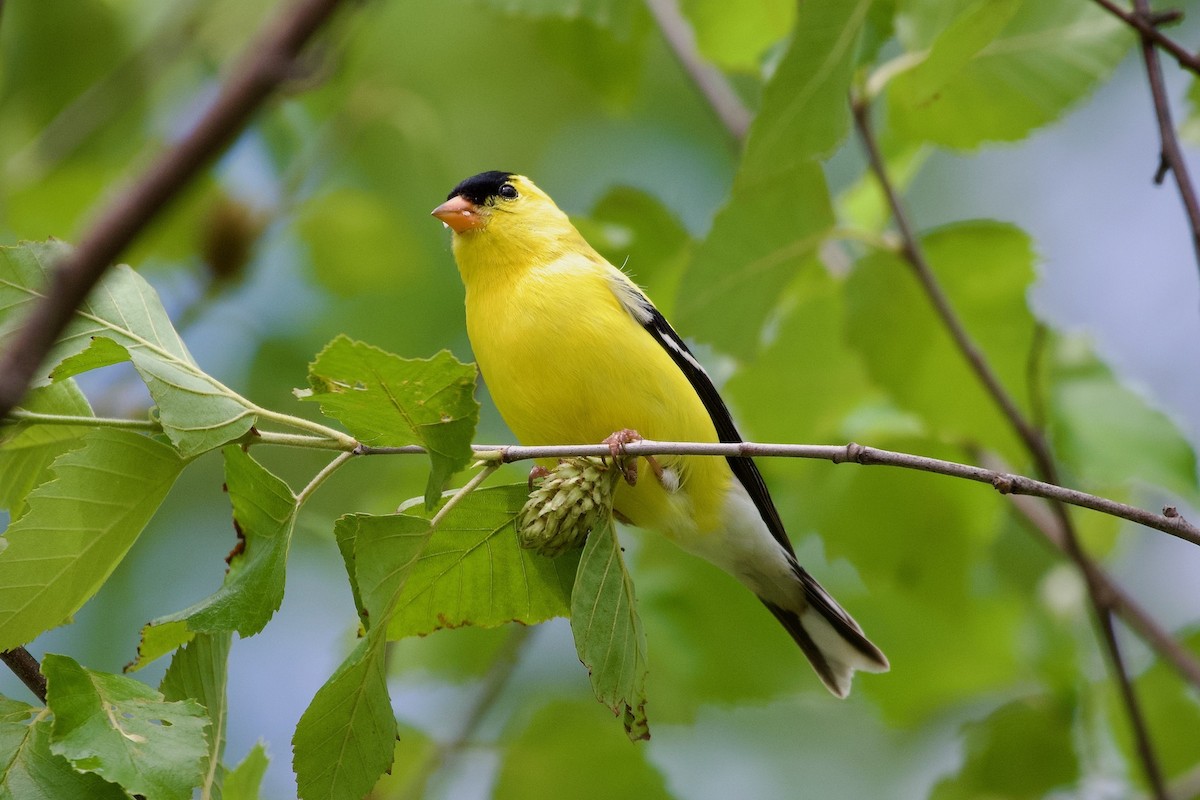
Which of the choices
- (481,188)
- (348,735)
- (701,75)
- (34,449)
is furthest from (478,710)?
(701,75)

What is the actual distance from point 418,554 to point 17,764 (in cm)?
73

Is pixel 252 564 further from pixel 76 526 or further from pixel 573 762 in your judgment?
pixel 573 762

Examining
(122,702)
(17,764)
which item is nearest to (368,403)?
(122,702)

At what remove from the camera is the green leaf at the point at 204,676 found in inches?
86.1

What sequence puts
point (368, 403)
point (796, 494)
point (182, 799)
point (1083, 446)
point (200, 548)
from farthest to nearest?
point (200, 548), point (796, 494), point (1083, 446), point (368, 403), point (182, 799)

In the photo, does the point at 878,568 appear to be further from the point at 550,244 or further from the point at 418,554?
the point at 418,554

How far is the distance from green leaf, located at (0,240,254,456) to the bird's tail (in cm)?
240

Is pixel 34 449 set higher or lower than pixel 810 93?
higher

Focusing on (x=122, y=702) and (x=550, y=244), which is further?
(x=550, y=244)

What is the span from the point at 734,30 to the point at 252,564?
7.56ft

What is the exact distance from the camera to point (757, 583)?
13.3ft

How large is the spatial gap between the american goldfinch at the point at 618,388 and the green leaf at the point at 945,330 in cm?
58

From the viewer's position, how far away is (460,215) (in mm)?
4195

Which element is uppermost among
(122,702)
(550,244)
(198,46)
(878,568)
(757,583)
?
(198,46)
